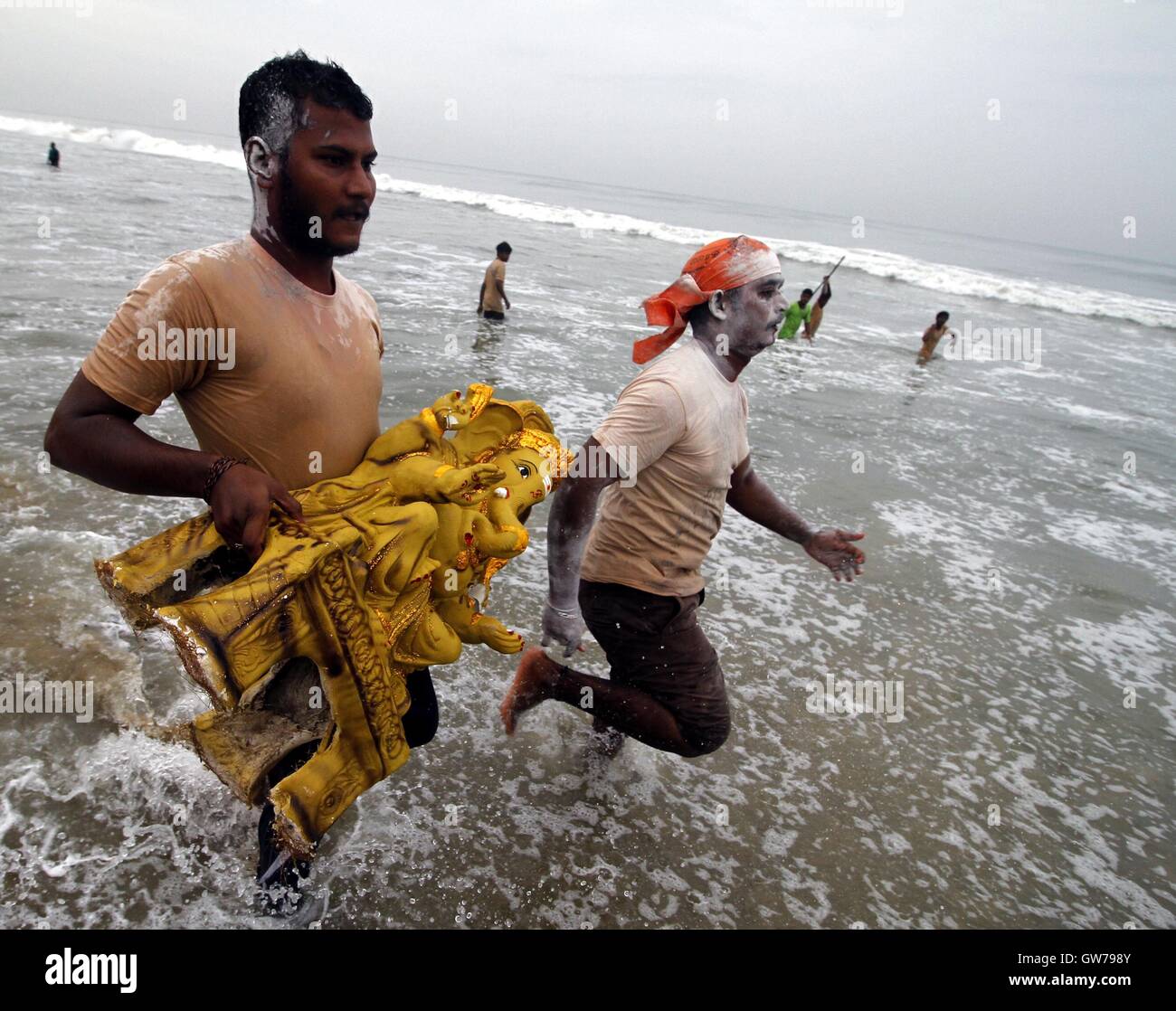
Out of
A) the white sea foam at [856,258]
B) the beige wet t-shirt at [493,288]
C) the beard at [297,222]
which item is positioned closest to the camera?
the beard at [297,222]

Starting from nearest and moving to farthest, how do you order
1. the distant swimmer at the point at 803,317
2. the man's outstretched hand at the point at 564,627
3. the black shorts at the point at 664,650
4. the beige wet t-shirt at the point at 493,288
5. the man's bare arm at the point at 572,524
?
the man's bare arm at the point at 572,524, the man's outstretched hand at the point at 564,627, the black shorts at the point at 664,650, the beige wet t-shirt at the point at 493,288, the distant swimmer at the point at 803,317

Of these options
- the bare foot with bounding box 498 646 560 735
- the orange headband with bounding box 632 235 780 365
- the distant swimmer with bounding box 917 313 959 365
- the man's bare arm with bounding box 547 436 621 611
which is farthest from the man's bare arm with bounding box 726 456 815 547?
the distant swimmer with bounding box 917 313 959 365

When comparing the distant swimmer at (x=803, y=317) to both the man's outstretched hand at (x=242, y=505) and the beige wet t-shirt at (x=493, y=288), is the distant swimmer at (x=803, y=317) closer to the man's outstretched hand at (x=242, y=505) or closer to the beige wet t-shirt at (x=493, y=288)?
the beige wet t-shirt at (x=493, y=288)

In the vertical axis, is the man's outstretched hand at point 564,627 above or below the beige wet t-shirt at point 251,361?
below

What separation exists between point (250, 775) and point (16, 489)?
4.12m

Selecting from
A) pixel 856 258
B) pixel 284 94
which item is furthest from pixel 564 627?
pixel 856 258

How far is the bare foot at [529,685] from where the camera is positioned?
2.96m

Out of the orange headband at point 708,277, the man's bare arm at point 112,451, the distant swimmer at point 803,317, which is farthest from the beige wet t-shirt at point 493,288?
the man's bare arm at point 112,451

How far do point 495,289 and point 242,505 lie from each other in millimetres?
11496

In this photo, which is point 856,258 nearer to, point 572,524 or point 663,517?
point 663,517

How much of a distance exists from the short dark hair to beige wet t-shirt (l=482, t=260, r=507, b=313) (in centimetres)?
1082

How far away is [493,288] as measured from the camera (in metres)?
12.4
